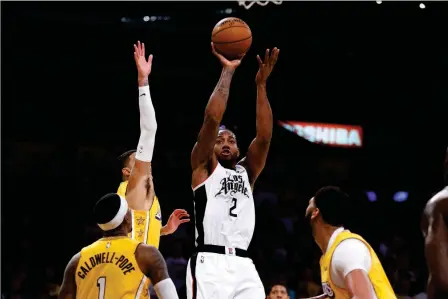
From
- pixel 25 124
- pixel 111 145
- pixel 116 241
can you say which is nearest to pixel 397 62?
pixel 111 145

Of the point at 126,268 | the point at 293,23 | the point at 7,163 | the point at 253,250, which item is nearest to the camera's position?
the point at 126,268

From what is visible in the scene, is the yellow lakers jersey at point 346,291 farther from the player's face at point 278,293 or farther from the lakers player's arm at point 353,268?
the player's face at point 278,293

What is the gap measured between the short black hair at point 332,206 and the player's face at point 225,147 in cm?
100

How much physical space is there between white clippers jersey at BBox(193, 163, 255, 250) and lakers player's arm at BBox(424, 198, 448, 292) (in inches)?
79.8

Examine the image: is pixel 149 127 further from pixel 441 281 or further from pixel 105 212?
pixel 441 281

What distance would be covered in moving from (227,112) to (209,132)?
8709 mm

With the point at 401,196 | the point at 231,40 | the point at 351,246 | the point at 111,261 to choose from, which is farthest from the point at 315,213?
the point at 401,196

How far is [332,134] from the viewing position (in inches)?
618

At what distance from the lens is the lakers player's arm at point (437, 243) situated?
349cm

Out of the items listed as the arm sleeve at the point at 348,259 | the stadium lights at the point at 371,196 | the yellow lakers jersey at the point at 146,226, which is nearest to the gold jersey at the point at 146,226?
the yellow lakers jersey at the point at 146,226

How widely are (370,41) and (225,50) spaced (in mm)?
9527

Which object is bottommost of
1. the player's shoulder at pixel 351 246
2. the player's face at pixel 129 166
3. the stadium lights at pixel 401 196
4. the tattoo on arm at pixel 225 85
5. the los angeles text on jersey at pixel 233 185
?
the player's shoulder at pixel 351 246

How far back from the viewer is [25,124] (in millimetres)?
12961

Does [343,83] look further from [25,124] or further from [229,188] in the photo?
[229,188]
